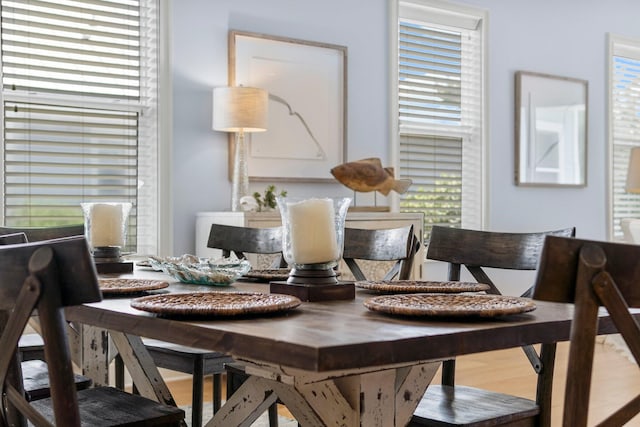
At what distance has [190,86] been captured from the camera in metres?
4.50

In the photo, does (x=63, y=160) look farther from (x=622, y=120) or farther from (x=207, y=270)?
(x=622, y=120)

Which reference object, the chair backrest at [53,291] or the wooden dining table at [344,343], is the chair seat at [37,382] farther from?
the chair backrest at [53,291]

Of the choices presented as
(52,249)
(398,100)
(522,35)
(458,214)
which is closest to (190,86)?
(398,100)

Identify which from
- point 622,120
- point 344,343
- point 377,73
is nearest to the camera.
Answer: point 344,343

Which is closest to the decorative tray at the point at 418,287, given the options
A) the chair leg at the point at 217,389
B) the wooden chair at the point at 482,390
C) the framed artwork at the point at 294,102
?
the wooden chair at the point at 482,390

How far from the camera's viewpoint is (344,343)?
1.10m

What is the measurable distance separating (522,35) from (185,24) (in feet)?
8.66

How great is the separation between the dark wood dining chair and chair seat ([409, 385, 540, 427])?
0.64 meters

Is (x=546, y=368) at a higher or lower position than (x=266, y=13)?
lower

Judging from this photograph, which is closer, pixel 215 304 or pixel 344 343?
pixel 344 343

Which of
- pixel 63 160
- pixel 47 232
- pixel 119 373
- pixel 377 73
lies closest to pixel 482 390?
pixel 119 373

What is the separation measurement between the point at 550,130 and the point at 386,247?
3.88m

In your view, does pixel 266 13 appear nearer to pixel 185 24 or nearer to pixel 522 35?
pixel 185 24

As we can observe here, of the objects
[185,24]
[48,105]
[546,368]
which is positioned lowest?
[546,368]
